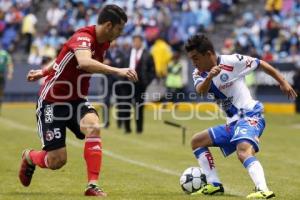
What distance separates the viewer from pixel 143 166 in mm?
14609

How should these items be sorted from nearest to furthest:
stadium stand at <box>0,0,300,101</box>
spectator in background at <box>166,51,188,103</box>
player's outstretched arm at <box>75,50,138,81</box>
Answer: player's outstretched arm at <box>75,50,138,81</box>
spectator in background at <box>166,51,188,103</box>
stadium stand at <box>0,0,300,101</box>

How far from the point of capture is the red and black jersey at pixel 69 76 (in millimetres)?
10039

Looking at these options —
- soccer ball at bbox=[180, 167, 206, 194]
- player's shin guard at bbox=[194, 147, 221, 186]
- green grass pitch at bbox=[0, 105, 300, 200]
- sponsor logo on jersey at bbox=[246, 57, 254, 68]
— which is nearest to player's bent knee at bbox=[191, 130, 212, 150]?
player's shin guard at bbox=[194, 147, 221, 186]

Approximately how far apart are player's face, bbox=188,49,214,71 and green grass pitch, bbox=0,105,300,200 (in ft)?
5.12

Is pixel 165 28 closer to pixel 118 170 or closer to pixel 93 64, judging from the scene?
pixel 118 170

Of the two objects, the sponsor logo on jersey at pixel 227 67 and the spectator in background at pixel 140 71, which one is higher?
the spectator in background at pixel 140 71

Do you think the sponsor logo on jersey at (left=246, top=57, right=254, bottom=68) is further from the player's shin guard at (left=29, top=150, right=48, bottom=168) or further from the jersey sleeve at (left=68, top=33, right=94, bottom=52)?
the player's shin guard at (left=29, top=150, right=48, bottom=168)

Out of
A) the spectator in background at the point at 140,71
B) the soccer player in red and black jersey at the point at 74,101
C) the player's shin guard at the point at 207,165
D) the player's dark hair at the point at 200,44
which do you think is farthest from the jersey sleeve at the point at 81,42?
the spectator in background at the point at 140,71

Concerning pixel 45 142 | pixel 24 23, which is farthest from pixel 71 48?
pixel 24 23

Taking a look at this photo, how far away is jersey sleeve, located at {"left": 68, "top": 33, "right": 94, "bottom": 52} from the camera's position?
974cm

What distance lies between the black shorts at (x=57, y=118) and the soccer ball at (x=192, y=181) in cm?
157

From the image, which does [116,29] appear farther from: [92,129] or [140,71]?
[140,71]

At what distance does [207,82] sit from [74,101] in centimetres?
158

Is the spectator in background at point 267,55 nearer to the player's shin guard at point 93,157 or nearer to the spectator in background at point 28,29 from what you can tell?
the spectator in background at point 28,29
